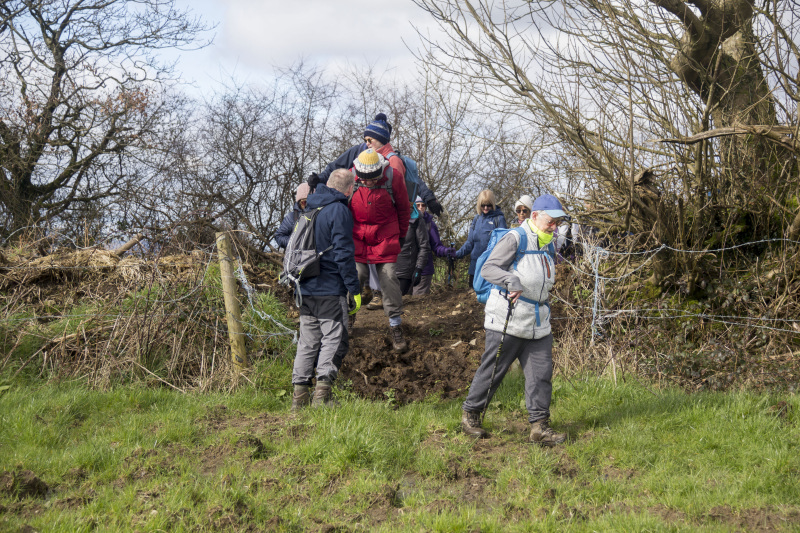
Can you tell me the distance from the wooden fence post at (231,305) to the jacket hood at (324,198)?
106 centimetres

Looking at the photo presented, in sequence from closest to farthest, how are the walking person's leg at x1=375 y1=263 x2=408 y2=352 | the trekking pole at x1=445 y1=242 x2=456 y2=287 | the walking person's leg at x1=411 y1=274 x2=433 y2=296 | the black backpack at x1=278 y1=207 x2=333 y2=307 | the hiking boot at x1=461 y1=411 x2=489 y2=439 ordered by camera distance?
the hiking boot at x1=461 y1=411 x2=489 y2=439, the black backpack at x1=278 y1=207 x2=333 y2=307, the walking person's leg at x1=375 y1=263 x2=408 y2=352, the walking person's leg at x1=411 y1=274 x2=433 y2=296, the trekking pole at x1=445 y1=242 x2=456 y2=287

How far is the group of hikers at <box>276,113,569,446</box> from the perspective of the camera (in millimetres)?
4449

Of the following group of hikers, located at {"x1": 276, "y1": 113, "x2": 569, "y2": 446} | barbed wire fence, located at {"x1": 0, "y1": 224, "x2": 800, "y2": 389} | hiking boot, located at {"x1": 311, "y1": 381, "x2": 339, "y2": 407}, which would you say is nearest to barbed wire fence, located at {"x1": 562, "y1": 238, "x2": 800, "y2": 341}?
barbed wire fence, located at {"x1": 0, "y1": 224, "x2": 800, "y2": 389}

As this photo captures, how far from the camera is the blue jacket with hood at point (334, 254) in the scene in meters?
5.03

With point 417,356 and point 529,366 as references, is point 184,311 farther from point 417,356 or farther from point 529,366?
point 529,366

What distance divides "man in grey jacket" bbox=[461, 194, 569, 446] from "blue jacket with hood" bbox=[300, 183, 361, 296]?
1.14 metres

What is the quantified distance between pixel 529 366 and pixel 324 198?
210 centimetres

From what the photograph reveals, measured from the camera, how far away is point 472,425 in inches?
184

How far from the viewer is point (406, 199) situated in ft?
21.3

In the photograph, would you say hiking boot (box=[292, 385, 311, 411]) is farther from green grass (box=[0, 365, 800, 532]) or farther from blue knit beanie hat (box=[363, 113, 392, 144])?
blue knit beanie hat (box=[363, 113, 392, 144])

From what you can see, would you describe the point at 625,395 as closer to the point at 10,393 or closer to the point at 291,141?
the point at 10,393

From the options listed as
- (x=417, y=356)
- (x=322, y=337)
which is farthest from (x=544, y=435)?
(x=417, y=356)

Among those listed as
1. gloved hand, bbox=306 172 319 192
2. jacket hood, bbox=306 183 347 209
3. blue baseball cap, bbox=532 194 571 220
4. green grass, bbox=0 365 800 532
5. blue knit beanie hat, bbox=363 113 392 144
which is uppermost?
blue knit beanie hat, bbox=363 113 392 144

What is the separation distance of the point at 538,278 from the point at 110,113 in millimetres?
9361
